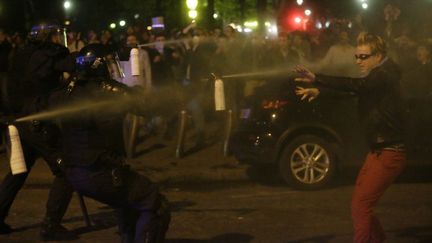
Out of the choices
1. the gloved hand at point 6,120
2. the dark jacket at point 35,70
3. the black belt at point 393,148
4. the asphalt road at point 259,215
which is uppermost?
the dark jacket at point 35,70

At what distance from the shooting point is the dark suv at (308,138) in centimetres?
923

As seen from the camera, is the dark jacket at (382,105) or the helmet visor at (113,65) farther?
the dark jacket at (382,105)

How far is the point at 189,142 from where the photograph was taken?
500 inches

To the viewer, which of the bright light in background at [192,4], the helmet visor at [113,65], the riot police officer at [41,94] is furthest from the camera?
the bright light in background at [192,4]

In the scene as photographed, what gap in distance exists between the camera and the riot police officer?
6.82 m

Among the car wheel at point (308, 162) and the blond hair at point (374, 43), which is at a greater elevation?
the blond hair at point (374, 43)

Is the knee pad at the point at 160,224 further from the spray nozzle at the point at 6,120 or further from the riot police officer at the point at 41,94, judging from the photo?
the riot police officer at the point at 41,94

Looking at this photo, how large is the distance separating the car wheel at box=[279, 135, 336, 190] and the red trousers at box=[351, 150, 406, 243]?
3731 millimetres

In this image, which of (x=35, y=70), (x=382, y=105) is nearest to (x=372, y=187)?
(x=382, y=105)

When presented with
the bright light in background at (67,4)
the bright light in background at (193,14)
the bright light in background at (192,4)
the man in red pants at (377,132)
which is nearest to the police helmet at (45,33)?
the man in red pants at (377,132)

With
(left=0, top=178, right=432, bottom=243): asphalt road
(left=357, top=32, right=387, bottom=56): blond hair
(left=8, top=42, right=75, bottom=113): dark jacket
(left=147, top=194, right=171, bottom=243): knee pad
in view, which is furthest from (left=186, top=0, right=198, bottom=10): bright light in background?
(left=147, top=194, right=171, bottom=243): knee pad

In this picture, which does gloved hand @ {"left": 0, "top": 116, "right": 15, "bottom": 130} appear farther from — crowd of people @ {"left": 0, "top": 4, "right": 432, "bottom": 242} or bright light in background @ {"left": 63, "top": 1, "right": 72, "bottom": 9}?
bright light in background @ {"left": 63, "top": 1, "right": 72, "bottom": 9}

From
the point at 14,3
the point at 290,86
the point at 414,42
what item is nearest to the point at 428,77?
the point at 414,42

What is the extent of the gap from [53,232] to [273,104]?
353 centimetres
